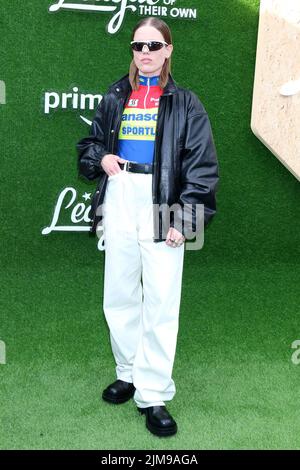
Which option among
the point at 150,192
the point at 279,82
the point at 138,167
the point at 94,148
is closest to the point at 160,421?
the point at 150,192

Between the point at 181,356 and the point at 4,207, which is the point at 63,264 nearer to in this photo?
the point at 4,207

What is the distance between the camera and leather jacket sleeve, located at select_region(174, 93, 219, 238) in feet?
8.45

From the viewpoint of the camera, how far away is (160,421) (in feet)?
9.07

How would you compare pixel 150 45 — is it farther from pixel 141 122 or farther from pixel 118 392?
pixel 118 392

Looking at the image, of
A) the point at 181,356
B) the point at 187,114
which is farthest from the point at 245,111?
the point at 181,356

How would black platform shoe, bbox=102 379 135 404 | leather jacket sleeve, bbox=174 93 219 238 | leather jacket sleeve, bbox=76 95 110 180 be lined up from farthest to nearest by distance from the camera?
black platform shoe, bbox=102 379 135 404 < leather jacket sleeve, bbox=76 95 110 180 < leather jacket sleeve, bbox=174 93 219 238

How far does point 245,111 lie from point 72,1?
1.25 metres

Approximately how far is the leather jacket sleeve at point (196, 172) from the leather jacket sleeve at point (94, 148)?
41 centimetres

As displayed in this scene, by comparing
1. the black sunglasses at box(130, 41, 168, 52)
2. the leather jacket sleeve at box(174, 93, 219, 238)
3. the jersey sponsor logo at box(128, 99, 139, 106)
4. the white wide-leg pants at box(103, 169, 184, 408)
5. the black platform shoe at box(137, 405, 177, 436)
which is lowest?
the black platform shoe at box(137, 405, 177, 436)

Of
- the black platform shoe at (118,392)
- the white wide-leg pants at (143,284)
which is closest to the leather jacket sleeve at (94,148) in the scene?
the white wide-leg pants at (143,284)

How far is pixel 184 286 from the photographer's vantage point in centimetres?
395

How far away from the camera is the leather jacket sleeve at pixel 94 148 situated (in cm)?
280

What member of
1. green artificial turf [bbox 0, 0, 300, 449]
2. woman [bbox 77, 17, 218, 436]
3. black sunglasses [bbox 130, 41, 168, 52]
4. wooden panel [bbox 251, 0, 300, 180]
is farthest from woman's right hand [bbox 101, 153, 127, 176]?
wooden panel [bbox 251, 0, 300, 180]

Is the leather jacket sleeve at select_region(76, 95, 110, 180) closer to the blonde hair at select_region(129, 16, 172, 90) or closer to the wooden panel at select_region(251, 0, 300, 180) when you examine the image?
the blonde hair at select_region(129, 16, 172, 90)
